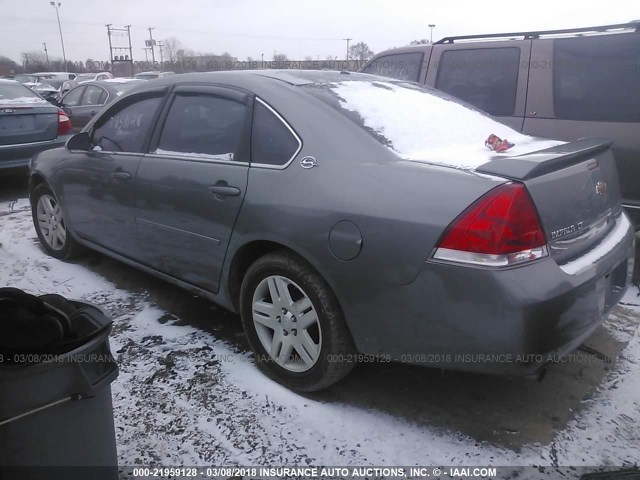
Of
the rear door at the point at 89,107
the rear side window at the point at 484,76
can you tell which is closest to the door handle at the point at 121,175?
the rear side window at the point at 484,76

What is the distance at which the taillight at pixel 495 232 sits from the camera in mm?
2043

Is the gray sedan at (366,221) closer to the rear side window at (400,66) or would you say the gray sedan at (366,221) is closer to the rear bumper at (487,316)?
the rear bumper at (487,316)

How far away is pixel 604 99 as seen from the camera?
14.0ft

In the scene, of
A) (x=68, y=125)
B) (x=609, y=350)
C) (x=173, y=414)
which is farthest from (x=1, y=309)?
(x=68, y=125)

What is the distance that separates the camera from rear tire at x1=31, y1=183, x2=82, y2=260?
4.47 meters

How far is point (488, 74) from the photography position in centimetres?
499

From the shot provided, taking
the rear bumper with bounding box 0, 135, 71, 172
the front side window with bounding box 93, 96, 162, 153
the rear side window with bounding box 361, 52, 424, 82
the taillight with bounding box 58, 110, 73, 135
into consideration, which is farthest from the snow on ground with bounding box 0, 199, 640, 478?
the taillight with bounding box 58, 110, 73, 135

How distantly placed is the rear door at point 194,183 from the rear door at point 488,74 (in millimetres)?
2540

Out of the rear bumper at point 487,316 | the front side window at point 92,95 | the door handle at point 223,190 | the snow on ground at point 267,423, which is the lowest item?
the snow on ground at point 267,423

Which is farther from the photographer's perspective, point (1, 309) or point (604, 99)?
point (604, 99)

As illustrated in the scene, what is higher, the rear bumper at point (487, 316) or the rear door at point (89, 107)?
the rear door at point (89, 107)

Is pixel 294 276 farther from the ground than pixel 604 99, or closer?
closer

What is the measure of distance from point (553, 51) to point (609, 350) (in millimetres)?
2705

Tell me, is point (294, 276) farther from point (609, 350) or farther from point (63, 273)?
point (63, 273)
